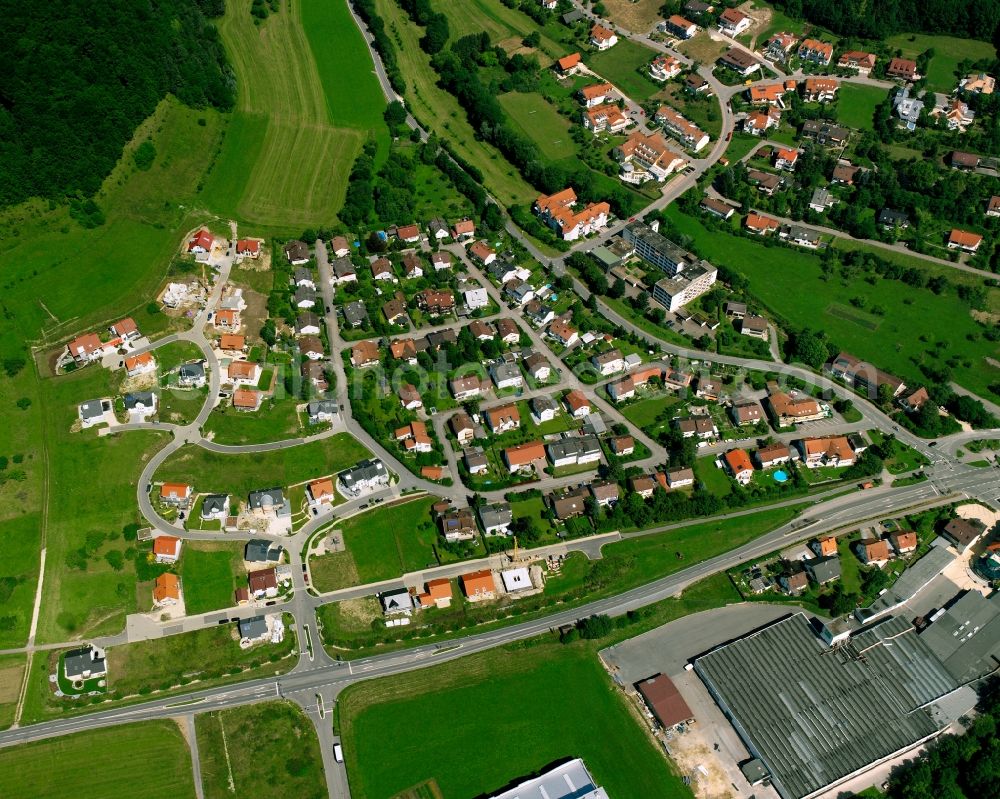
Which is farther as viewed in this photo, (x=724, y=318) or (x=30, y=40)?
(x=30, y=40)

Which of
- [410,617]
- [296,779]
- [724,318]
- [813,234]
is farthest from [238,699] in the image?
[813,234]

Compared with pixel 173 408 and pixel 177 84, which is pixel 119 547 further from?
pixel 177 84

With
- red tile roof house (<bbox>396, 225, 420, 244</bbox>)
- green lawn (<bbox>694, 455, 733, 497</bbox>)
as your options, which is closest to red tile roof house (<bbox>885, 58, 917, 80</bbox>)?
red tile roof house (<bbox>396, 225, 420, 244</bbox>)

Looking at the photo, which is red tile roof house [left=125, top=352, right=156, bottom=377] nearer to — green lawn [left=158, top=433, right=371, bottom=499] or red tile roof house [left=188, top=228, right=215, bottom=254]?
green lawn [left=158, top=433, right=371, bottom=499]

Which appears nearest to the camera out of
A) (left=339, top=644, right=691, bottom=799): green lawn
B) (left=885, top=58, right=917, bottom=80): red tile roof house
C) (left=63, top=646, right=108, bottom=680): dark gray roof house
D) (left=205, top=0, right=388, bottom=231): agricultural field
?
(left=339, top=644, right=691, bottom=799): green lawn

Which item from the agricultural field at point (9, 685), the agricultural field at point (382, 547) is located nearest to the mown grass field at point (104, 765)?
the agricultural field at point (9, 685)

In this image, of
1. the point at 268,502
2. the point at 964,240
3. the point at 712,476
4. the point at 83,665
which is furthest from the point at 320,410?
the point at 964,240
